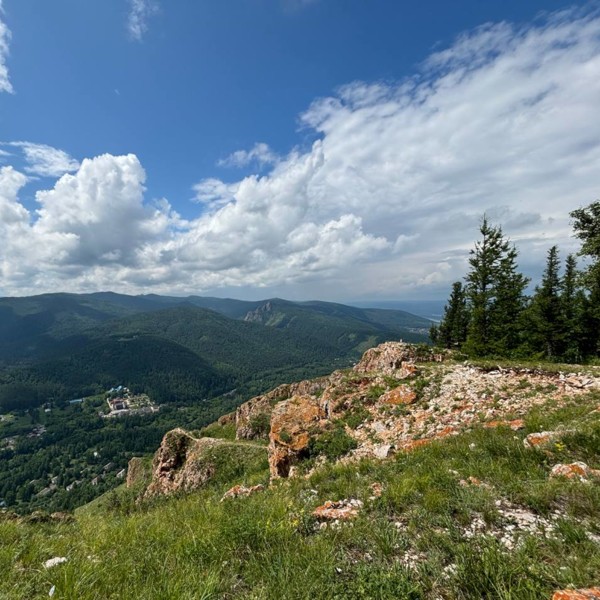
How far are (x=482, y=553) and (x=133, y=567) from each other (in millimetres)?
4791

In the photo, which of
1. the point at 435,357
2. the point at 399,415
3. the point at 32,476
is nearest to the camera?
the point at 399,415

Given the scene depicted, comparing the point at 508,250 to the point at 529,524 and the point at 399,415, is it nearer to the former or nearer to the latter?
the point at 399,415

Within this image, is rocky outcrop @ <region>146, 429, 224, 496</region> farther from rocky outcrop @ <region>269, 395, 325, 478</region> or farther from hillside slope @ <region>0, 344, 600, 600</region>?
hillside slope @ <region>0, 344, 600, 600</region>

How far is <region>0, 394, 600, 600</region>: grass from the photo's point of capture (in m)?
3.53

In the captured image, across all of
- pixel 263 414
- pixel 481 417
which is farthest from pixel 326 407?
pixel 263 414

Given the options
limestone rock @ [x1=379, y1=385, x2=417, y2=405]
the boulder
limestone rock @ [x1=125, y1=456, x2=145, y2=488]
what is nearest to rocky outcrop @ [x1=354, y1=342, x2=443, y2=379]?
limestone rock @ [x1=379, y1=385, x2=417, y2=405]

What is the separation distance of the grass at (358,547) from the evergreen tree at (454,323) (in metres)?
45.7

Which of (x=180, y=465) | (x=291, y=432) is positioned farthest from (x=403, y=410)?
(x=180, y=465)

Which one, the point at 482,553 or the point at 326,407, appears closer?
the point at 482,553

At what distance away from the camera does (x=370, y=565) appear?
13.3 ft

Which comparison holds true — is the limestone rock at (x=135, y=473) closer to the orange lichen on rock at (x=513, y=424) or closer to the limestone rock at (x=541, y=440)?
the orange lichen on rock at (x=513, y=424)

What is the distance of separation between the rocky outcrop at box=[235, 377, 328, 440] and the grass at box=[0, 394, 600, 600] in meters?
29.4

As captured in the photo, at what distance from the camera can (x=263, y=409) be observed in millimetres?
44812

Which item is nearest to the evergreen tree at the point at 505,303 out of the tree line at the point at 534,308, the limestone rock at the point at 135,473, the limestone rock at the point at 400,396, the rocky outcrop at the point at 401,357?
the tree line at the point at 534,308
